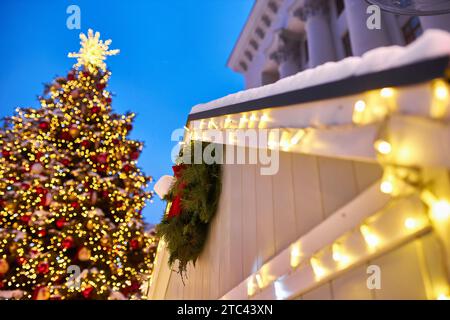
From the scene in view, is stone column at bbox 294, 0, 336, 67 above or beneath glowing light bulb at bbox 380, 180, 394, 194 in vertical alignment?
above

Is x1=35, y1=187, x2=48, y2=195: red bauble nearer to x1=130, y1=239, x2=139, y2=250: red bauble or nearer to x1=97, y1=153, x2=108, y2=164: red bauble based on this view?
x1=97, y1=153, x2=108, y2=164: red bauble

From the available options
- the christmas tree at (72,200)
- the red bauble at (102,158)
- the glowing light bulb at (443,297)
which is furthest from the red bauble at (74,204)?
the glowing light bulb at (443,297)

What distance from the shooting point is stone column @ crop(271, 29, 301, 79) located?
20438mm

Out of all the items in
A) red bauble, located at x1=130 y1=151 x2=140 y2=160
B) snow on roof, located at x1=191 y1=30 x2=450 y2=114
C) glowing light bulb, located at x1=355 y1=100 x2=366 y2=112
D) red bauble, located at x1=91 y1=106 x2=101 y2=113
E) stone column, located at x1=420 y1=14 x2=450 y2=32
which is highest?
stone column, located at x1=420 y1=14 x2=450 y2=32

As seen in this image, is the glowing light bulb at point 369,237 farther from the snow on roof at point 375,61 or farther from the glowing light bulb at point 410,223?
the snow on roof at point 375,61

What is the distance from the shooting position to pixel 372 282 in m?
1.37

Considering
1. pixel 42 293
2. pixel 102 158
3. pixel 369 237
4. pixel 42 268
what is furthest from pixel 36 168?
pixel 369 237

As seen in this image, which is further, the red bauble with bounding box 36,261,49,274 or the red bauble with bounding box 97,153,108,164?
the red bauble with bounding box 97,153,108,164

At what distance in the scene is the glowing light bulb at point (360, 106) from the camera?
1.25m

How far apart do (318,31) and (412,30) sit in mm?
5653

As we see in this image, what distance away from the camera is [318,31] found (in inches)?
682

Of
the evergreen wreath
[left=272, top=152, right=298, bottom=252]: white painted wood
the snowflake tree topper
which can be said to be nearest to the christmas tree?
the snowflake tree topper

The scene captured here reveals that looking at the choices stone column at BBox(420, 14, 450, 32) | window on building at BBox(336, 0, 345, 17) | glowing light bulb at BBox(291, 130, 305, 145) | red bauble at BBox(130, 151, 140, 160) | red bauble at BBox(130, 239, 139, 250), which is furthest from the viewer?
window on building at BBox(336, 0, 345, 17)

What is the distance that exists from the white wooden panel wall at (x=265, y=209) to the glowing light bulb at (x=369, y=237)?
0.21m
